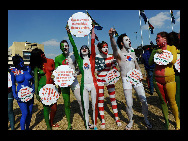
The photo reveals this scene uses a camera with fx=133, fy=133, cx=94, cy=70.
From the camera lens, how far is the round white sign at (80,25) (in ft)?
10.6

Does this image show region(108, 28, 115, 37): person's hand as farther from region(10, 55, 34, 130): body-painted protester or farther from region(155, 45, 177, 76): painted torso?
region(10, 55, 34, 130): body-painted protester

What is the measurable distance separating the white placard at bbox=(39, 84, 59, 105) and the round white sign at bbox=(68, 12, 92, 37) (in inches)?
57.8

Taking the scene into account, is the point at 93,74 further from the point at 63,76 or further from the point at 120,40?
the point at 120,40

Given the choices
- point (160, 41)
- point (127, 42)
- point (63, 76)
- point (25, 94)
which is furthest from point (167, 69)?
point (25, 94)

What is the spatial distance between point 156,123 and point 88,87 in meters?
2.32

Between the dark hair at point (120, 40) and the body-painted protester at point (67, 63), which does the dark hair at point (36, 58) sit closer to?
the body-painted protester at point (67, 63)

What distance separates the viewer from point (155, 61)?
10.2 feet

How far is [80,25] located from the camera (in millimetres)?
3236

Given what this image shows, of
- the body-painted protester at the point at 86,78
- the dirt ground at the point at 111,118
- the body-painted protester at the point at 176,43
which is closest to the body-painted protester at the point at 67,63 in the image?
the body-painted protester at the point at 86,78

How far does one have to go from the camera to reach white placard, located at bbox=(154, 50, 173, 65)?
3.03 meters

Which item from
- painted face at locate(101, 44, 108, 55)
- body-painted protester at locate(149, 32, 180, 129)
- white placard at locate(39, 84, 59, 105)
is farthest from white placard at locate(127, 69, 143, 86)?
white placard at locate(39, 84, 59, 105)

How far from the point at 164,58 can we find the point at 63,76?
7.95 ft

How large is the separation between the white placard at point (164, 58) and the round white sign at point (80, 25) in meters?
1.76
